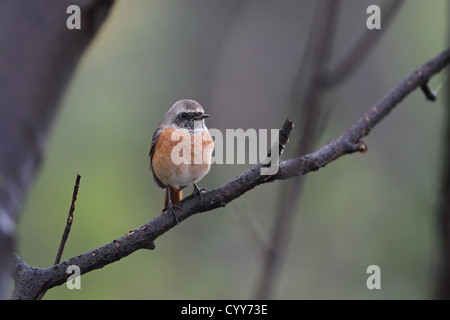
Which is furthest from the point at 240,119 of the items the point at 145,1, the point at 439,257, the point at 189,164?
the point at 439,257

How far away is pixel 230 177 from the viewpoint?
6844 mm

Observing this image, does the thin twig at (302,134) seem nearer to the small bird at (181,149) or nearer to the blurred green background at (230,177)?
the small bird at (181,149)

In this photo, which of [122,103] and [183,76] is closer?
[122,103]

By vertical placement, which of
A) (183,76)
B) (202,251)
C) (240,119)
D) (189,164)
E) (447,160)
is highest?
(183,76)

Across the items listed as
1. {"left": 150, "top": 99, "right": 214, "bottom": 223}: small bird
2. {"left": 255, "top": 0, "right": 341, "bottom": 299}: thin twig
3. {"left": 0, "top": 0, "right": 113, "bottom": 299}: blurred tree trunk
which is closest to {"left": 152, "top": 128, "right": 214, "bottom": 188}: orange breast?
{"left": 150, "top": 99, "right": 214, "bottom": 223}: small bird

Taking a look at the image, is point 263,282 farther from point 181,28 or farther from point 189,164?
point 181,28

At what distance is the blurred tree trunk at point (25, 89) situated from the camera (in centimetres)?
83

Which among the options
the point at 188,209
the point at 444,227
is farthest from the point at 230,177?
the point at 444,227

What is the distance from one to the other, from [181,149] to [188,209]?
95 centimetres

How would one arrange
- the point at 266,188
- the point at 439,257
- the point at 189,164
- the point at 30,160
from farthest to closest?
the point at 266,188 → the point at 189,164 → the point at 439,257 → the point at 30,160

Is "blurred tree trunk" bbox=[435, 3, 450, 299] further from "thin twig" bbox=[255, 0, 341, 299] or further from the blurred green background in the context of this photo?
the blurred green background

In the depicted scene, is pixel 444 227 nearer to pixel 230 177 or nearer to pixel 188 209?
pixel 188 209

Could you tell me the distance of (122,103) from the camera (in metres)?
6.99
